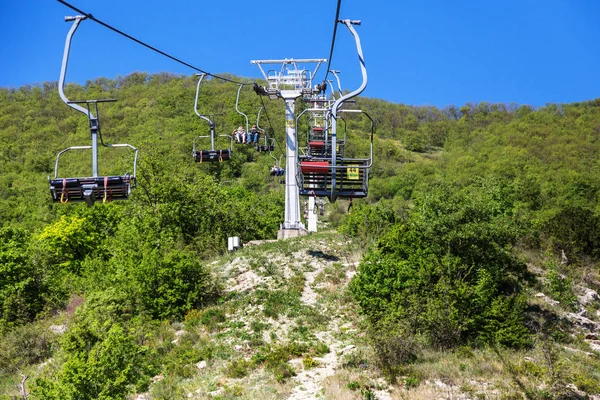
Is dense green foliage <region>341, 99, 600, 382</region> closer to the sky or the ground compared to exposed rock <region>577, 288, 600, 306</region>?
closer to the sky

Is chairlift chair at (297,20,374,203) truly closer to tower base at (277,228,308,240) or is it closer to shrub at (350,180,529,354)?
shrub at (350,180,529,354)

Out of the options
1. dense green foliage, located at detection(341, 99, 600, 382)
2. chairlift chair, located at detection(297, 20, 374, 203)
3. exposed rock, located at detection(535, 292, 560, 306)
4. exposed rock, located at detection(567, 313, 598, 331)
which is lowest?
exposed rock, located at detection(567, 313, 598, 331)

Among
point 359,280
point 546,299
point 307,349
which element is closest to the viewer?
point 307,349

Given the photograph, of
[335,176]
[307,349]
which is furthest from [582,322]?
[335,176]

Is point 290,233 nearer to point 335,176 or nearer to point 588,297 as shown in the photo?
point 588,297

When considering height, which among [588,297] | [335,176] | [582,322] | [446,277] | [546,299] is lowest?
[582,322]

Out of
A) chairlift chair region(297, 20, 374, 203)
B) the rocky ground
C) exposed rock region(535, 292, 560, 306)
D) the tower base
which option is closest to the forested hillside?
exposed rock region(535, 292, 560, 306)

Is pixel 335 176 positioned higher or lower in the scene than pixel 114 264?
higher

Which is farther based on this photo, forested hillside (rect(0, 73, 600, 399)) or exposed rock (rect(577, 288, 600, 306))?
exposed rock (rect(577, 288, 600, 306))

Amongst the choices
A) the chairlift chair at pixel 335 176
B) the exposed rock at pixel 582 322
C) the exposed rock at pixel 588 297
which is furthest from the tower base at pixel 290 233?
the chairlift chair at pixel 335 176

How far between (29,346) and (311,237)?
13324mm

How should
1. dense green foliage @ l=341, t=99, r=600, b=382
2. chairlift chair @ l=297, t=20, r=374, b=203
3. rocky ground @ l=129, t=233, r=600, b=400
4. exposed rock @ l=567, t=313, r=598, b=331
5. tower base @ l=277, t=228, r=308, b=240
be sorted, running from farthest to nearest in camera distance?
1. tower base @ l=277, t=228, r=308, b=240
2. exposed rock @ l=567, t=313, r=598, b=331
3. dense green foliage @ l=341, t=99, r=600, b=382
4. rocky ground @ l=129, t=233, r=600, b=400
5. chairlift chair @ l=297, t=20, r=374, b=203

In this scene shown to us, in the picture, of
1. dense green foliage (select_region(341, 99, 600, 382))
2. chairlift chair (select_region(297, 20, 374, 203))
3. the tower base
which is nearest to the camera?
chairlift chair (select_region(297, 20, 374, 203))

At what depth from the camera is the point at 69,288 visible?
104 feet
